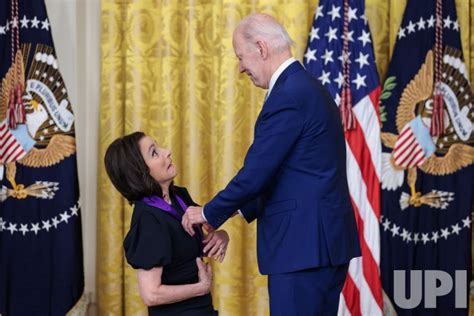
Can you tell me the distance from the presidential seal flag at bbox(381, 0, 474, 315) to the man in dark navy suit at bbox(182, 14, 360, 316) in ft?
5.80

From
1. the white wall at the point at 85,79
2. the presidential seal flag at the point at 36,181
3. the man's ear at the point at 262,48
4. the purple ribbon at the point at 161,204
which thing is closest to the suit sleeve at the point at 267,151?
the purple ribbon at the point at 161,204

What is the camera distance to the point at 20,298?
4.36 metres

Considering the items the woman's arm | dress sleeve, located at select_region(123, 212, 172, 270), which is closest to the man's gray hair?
dress sleeve, located at select_region(123, 212, 172, 270)

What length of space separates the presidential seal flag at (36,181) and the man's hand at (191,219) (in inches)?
72.6

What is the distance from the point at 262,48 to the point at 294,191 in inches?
21.8

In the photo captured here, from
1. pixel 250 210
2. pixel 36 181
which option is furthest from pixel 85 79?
pixel 250 210

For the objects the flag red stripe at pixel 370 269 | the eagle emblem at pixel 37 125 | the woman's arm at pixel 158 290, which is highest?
the eagle emblem at pixel 37 125

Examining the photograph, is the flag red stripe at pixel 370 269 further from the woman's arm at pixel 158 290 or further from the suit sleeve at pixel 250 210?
the woman's arm at pixel 158 290

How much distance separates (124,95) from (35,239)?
104 cm

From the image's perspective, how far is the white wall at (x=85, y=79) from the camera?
4.88 meters

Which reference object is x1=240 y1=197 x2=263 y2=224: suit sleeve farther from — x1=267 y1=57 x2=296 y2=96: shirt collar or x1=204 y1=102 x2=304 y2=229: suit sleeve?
x1=267 y1=57 x2=296 y2=96: shirt collar

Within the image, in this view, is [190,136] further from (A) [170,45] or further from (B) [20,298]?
(B) [20,298]

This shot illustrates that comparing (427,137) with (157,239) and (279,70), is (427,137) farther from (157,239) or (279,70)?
(157,239)

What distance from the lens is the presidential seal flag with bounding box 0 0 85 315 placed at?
14.2ft
